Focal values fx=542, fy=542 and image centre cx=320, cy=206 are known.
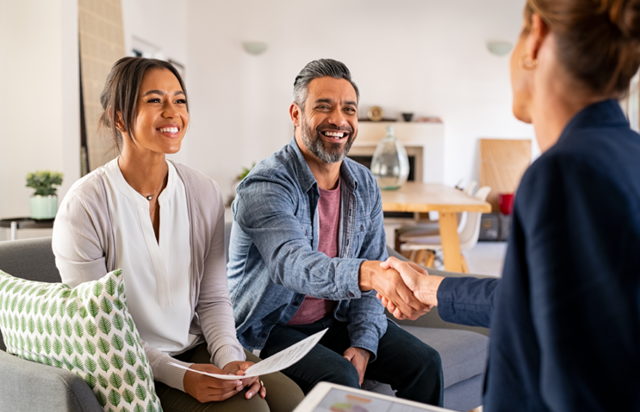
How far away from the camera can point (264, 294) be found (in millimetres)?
1616

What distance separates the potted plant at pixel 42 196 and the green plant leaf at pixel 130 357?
2.46 meters

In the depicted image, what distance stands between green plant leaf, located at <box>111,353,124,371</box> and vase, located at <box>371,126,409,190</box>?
305 centimetres

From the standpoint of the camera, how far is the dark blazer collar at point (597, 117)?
66 centimetres

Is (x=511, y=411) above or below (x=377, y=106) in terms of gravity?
below

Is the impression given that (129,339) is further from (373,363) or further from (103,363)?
(373,363)

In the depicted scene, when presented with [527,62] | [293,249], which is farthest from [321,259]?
[527,62]

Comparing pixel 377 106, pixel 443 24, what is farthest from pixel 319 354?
pixel 443 24

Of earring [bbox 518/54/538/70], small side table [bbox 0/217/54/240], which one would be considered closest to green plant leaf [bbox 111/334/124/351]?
earring [bbox 518/54/538/70]

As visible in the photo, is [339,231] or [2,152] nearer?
[339,231]

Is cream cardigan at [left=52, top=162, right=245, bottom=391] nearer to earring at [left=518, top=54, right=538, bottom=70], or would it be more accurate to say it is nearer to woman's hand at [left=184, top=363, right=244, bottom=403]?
woman's hand at [left=184, top=363, right=244, bottom=403]

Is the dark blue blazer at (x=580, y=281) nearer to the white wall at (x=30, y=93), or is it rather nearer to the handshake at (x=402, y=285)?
the handshake at (x=402, y=285)

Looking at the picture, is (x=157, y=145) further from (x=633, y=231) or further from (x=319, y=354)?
(x=633, y=231)

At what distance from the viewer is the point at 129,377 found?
1092 millimetres

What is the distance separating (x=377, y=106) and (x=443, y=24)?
4.46 ft
